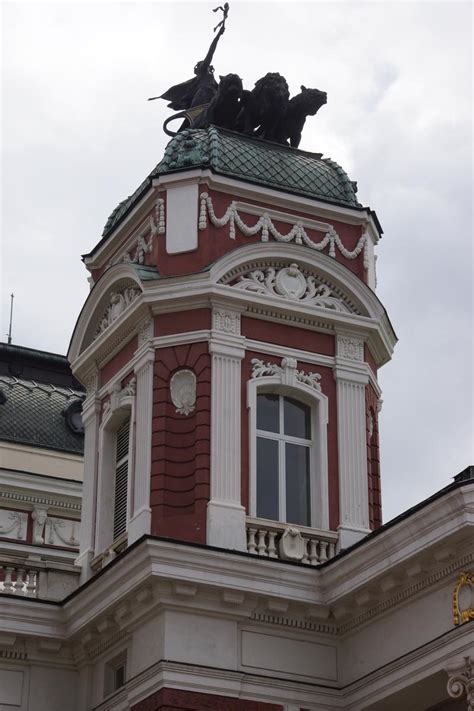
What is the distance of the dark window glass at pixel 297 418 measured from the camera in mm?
28266

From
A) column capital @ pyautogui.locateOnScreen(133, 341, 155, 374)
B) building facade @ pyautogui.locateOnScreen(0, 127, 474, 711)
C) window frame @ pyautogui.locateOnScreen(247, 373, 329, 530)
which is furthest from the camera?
column capital @ pyautogui.locateOnScreen(133, 341, 155, 374)

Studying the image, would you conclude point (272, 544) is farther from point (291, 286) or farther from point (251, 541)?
point (291, 286)

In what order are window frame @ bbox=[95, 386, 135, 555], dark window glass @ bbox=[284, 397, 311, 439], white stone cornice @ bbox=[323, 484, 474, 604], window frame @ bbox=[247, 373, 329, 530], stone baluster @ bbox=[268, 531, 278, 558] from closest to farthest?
white stone cornice @ bbox=[323, 484, 474, 604], stone baluster @ bbox=[268, 531, 278, 558], window frame @ bbox=[247, 373, 329, 530], dark window glass @ bbox=[284, 397, 311, 439], window frame @ bbox=[95, 386, 135, 555]

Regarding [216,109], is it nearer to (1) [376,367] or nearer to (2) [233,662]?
(1) [376,367]

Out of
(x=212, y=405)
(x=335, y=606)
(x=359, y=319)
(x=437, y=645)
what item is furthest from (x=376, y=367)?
(x=437, y=645)

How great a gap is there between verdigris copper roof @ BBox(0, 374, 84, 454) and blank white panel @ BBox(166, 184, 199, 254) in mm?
13391

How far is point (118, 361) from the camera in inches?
1155

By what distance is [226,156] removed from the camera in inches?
1176

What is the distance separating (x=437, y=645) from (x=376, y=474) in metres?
6.19

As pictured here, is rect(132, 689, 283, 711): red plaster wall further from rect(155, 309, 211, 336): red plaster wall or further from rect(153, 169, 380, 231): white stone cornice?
rect(153, 169, 380, 231): white stone cornice

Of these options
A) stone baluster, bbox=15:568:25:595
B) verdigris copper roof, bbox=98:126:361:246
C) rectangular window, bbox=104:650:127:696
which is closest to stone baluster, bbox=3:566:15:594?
stone baluster, bbox=15:568:25:595

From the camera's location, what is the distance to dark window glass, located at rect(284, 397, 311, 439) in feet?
92.7

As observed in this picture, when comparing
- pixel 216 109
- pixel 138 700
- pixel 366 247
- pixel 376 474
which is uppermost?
pixel 216 109

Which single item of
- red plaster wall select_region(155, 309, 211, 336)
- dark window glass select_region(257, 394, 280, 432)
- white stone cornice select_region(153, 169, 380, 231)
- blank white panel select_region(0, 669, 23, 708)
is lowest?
blank white panel select_region(0, 669, 23, 708)
